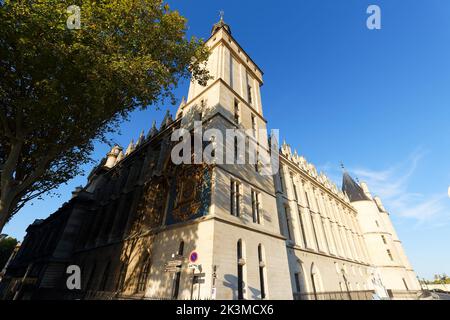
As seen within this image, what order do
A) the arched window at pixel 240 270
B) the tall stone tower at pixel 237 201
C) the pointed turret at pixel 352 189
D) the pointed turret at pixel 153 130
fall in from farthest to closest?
1. the pointed turret at pixel 352 189
2. the pointed turret at pixel 153 130
3. the arched window at pixel 240 270
4. the tall stone tower at pixel 237 201

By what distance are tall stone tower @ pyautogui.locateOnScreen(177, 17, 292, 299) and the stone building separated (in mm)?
86

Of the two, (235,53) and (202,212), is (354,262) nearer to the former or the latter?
(202,212)

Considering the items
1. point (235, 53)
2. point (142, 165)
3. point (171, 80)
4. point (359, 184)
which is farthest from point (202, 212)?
point (359, 184)

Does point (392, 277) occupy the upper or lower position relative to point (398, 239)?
lower

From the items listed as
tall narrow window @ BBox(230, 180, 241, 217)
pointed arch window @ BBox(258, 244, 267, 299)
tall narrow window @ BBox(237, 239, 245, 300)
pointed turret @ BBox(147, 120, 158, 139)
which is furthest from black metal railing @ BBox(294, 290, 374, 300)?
pointed turret @ BBox(147, 120, 158, 139)

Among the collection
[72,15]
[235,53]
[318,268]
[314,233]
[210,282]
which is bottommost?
[210,282]

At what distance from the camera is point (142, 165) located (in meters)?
24.1

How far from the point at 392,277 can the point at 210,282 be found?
1593 inches

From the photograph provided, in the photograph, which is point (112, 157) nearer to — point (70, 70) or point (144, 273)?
point (144, 273)

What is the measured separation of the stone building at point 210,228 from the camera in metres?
12.2

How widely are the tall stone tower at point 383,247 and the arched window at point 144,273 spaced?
39311 mm

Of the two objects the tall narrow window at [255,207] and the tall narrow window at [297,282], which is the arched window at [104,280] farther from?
the tall narrow window at [297,282]

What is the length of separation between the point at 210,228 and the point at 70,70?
9.91 meters

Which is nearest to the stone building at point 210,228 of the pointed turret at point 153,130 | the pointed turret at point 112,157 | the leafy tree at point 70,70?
the pointed turret at point 112,157
